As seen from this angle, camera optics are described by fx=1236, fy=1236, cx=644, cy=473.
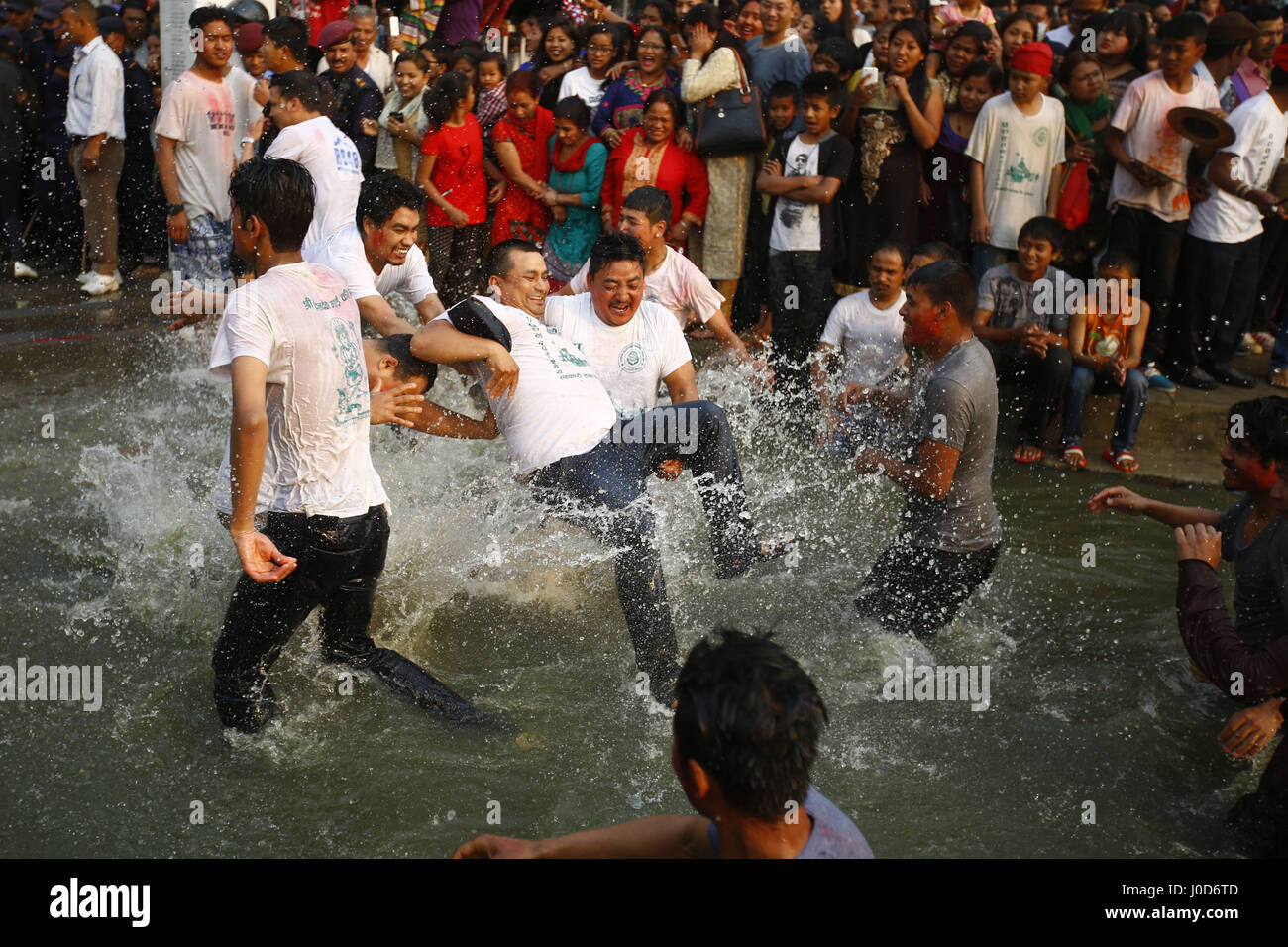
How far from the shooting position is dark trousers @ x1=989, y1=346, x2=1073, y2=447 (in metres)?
7.35

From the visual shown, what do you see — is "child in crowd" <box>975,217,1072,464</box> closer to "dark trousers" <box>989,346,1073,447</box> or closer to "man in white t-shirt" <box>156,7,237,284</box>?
"dark trousers" <box>989,346,1073,447</box>

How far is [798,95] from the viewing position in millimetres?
8258

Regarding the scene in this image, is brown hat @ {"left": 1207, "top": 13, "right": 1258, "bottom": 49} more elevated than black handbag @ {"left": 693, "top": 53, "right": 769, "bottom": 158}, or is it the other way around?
brown hat @ {"left": 1207, "top": 13, "right": 1258, "bottom": 49}

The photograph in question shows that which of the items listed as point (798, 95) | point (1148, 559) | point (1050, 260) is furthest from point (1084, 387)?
point (798, 95)

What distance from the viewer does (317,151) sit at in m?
6.71

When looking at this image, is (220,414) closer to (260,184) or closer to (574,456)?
(574,456)

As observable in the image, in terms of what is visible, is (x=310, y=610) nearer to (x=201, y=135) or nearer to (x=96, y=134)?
(x=201, y=135)

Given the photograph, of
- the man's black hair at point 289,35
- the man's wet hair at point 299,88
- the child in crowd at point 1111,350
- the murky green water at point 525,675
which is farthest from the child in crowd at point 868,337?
the man's black hair at point 289,35

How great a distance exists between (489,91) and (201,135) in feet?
6.73

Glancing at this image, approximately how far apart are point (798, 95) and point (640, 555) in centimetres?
474

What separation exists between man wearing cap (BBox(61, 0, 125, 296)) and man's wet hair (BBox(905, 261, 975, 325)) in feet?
23.6

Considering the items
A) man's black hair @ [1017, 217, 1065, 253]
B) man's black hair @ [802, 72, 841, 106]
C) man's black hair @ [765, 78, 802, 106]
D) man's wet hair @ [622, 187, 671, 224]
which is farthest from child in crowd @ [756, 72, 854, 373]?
man's wet hair @ [622, 187, 671, 224]

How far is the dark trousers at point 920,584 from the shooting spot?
4926mm

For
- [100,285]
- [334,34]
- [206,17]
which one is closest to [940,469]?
[206,17]
